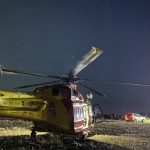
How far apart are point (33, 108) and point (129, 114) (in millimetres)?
64775

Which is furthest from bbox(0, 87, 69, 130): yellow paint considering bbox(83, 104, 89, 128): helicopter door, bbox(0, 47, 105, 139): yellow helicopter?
bbox(83, 104, 89, 128): helicopter door

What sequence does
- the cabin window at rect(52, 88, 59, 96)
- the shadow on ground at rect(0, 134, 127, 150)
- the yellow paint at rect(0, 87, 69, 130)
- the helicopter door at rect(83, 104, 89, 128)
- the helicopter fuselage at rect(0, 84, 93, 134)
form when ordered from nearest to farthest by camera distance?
the shadow on ground at rect(0, 134, 127, 150)
the yellow paint at rect(0, 87, 69, 130)
the helicopter fuselage at rect(0, 84, 93, 134)
the cabin window at rect(52, 88, 59, 96)
the helicopter door at rect(83, 104, 89, 128)

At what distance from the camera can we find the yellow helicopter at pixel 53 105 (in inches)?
1200

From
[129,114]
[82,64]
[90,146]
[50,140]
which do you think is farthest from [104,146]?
[129,114]

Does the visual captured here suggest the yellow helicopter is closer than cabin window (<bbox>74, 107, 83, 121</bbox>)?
Yes

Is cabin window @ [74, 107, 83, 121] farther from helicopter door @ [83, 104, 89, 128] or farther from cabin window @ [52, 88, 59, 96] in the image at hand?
cabin window @ [52, 88, 59, 96]

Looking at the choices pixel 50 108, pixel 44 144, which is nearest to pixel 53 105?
pixel 50 108

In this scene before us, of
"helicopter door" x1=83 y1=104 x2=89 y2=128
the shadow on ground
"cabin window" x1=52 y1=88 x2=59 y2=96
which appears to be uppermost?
"cabin window" x1=52 y1=88 x2=59 y2=96

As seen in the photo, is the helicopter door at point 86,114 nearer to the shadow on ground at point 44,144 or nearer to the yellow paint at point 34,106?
the shadow on ground at point 44,144

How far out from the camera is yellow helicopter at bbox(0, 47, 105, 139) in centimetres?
3048

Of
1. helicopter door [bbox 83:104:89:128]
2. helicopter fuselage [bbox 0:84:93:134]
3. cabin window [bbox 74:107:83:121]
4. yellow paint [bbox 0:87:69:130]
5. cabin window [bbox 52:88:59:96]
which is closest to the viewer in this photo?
yellow paint [bbox 0:87:69:130]

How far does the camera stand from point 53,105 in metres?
32.7

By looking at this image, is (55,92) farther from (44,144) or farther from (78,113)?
(44,144)

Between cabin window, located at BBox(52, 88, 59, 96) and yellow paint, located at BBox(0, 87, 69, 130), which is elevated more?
cabin window, located at BBox(52, 88, 59, 96)
